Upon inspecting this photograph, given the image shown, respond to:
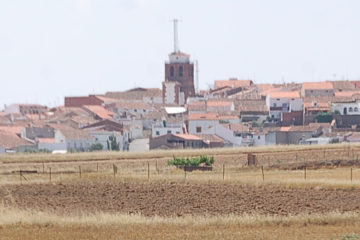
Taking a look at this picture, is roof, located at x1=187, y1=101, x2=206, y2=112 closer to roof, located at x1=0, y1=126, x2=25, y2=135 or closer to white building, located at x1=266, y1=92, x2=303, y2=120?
white building, located at x1=266, y1=92, x2=303, y2=120

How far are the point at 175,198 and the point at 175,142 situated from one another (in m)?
68.8

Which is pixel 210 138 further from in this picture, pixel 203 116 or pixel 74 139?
pixel 74 139

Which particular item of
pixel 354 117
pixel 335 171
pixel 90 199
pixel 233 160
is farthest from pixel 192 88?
pixel 90 199

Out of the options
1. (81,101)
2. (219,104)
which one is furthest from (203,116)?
(81,101)

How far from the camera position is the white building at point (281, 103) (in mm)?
139750

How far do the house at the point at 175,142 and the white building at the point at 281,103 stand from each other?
23.5 metres

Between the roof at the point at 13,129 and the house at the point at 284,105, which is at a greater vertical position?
the house at the point at 284,105

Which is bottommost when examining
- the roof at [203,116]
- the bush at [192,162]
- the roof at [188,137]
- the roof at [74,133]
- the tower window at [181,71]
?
the bush at [192,162]

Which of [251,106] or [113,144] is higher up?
[251,106]

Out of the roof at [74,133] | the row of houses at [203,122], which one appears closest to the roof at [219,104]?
the row of houses at [203,122]

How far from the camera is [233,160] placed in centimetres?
7294

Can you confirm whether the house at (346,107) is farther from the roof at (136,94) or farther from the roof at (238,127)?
the roof at (136,94)

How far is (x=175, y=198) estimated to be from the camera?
48.6 meters

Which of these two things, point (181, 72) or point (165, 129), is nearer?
point (165, 129)
